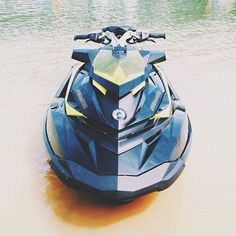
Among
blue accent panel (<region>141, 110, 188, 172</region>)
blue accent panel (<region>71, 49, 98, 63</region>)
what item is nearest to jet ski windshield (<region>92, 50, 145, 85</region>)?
blue accent panel (<region>71, 49, 98, 63</region>)

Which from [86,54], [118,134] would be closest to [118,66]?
[118,134]

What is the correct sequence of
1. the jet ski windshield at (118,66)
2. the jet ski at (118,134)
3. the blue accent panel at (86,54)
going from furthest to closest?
the blue accent panel at (86,54) → the jet ski windshield at (118,66) → the jet ski at (118,134)

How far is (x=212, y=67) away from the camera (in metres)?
6.02

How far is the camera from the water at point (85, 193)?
8.52ft

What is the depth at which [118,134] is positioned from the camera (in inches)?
94.7

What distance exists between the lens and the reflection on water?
2604mm

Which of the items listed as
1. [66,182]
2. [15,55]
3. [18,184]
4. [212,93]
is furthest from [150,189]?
[15,55]

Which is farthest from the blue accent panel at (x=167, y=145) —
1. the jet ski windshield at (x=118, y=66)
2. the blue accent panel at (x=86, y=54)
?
the blue accent panel at (x=86, y=54)

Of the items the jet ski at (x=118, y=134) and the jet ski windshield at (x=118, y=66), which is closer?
the jet ski at (x=118, y=134)

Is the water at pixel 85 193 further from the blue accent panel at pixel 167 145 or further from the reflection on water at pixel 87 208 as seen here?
the blue accent panel at pixel 167 145

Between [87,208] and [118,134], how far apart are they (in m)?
0.75

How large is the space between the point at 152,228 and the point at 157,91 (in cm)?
111

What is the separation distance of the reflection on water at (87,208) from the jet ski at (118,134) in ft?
1.20

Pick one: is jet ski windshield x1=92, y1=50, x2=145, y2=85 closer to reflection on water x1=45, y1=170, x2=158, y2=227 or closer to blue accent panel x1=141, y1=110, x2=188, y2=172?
blue accent panel x1=141, y1=110, x2=188, y2=172
